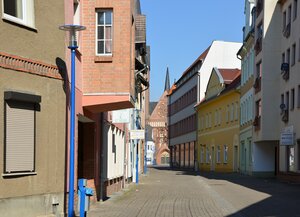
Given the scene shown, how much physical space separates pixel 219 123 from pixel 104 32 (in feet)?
158

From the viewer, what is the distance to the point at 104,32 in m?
16.9

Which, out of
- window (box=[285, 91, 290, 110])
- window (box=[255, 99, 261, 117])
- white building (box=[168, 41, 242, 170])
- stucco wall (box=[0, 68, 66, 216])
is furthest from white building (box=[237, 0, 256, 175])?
stucco wall (box=[0, 68, 66, 216])

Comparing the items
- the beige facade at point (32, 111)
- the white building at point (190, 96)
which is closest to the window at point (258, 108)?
the white building at point (190, 96)

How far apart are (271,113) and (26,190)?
30834 millimetres

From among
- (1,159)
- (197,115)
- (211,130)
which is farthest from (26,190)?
(197,115)

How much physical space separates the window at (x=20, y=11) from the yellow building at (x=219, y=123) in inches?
1684

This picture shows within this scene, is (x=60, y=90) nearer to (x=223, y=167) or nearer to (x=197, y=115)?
(x=223, y=167)

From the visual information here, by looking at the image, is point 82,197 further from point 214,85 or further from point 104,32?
point 214,85

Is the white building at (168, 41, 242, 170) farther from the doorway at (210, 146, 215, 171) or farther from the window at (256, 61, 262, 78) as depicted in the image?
the window at (256, 61, 262, 78)

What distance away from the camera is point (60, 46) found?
13891 millimetres

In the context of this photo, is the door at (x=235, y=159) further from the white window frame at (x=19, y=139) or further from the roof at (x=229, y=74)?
the white window frame at (x=19, y=139)

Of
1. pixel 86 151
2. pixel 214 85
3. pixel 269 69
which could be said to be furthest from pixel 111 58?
pixel 214 85

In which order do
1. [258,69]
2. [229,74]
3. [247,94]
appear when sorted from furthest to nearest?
[229,74] → [247,94] → [258,69]

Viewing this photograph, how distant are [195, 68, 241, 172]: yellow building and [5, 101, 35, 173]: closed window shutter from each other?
141ft
